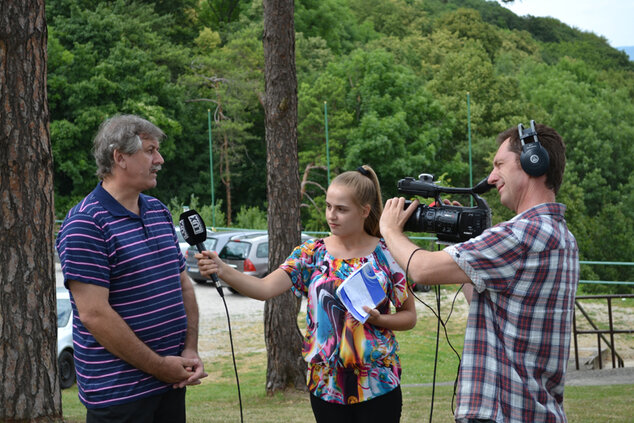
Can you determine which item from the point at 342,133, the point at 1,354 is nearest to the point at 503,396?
the point at 1,354

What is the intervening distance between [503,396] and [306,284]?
4.36ft

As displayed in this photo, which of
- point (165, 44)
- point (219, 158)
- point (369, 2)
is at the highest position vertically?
point (369, 2)

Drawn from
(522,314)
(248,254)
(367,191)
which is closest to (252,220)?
(248,254)

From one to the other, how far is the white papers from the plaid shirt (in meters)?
0.85

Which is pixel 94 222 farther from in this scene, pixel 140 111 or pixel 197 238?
pixel 140 111

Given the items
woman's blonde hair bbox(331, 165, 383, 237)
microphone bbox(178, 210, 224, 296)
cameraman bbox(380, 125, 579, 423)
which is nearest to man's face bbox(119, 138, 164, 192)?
microphone bbox(178, 210, 224, 296)

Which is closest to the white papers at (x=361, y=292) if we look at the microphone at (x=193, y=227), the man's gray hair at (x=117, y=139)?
the microphone at (x=193, y=227)

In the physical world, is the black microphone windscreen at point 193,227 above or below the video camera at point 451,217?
below

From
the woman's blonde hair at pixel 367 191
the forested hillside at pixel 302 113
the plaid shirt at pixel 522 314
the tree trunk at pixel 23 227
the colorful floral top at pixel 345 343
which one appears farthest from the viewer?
the forested hillside at pixel 302 113

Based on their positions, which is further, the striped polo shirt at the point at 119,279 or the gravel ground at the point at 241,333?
the gravel ground at the point at 241,333

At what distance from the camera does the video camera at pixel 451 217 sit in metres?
3.15

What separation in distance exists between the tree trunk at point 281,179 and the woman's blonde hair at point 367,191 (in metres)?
5.06

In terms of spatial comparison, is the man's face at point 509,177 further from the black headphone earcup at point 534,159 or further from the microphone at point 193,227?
the microphone at point 193,227

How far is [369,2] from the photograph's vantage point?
89750 mm
